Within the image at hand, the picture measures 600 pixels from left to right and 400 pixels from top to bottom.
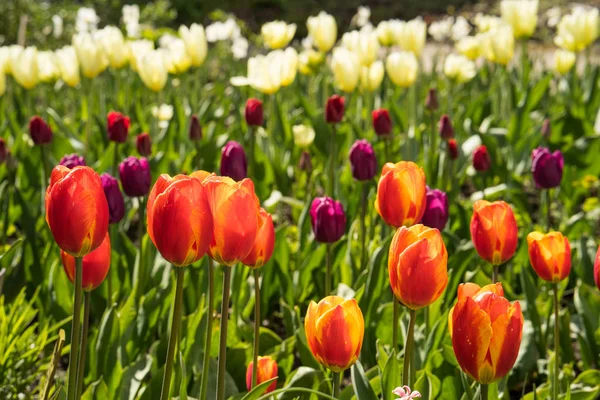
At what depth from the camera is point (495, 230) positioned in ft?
5.26

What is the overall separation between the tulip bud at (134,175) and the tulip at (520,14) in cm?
267

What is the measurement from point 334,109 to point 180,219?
1.75 metres

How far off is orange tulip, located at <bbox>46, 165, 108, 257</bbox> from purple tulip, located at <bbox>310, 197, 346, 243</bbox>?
83 cm

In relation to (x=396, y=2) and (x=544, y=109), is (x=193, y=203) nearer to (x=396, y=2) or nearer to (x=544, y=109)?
(x=544, y=109)

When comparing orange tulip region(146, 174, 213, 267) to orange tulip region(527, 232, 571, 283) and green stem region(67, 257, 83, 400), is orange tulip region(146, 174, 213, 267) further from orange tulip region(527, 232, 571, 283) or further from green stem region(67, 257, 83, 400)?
orange tulip region(527, 232, 571, 283)

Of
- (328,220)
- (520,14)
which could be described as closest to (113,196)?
(328,220)

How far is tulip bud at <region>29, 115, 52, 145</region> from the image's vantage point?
2.73 meters

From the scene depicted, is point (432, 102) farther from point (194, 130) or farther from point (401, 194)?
point (401, 194)

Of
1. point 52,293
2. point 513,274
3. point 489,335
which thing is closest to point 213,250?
point 489,335

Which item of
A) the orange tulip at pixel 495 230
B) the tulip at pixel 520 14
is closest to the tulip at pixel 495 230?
the orange tulip at pixel 495 230

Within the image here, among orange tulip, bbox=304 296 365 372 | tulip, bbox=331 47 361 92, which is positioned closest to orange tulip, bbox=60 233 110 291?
orange tulip, bbox=304 296 365 372

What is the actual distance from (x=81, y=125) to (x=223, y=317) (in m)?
3.22

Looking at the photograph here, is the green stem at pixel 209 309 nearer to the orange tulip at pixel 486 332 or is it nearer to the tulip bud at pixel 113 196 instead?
the orange tulip at pixel 486 332

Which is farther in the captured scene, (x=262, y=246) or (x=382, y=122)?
(x=382, y=122)
